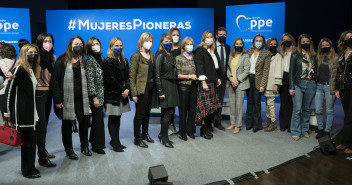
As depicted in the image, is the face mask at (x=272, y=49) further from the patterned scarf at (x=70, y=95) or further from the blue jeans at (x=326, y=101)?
the patterned scarf at (x=70, y=95)

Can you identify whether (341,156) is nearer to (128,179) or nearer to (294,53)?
(294,53)

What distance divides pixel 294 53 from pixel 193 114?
5.61ft

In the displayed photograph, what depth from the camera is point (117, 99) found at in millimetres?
4207

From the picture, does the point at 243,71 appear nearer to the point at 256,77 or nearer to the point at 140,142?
the point at 256,77

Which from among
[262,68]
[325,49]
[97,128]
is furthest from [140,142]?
[325,49]

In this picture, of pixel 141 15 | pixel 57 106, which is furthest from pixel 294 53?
pixel 141 15

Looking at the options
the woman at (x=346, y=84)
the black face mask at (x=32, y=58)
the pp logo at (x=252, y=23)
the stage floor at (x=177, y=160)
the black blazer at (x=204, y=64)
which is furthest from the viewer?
the pp logo at (x=252, y=23)

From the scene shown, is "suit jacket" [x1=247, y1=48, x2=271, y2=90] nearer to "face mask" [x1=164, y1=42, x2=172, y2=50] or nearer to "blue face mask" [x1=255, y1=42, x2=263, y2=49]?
"blue face mask" [x1=255, y1=42, x2=263, y2=49]

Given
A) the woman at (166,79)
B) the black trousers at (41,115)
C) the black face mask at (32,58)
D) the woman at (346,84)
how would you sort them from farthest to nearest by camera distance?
1. the woman at (166,79)
2. the woman at (346,84)
3. the black trousers at (41,115)
4. the black face mask at (32,58)

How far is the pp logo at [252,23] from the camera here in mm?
7820

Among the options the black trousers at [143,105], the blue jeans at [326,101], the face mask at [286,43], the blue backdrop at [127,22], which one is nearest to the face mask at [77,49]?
the black trousers at [143,105]

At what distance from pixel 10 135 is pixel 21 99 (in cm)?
35

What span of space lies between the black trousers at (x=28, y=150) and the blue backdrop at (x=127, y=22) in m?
5.21

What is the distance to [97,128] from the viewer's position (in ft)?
13.9
